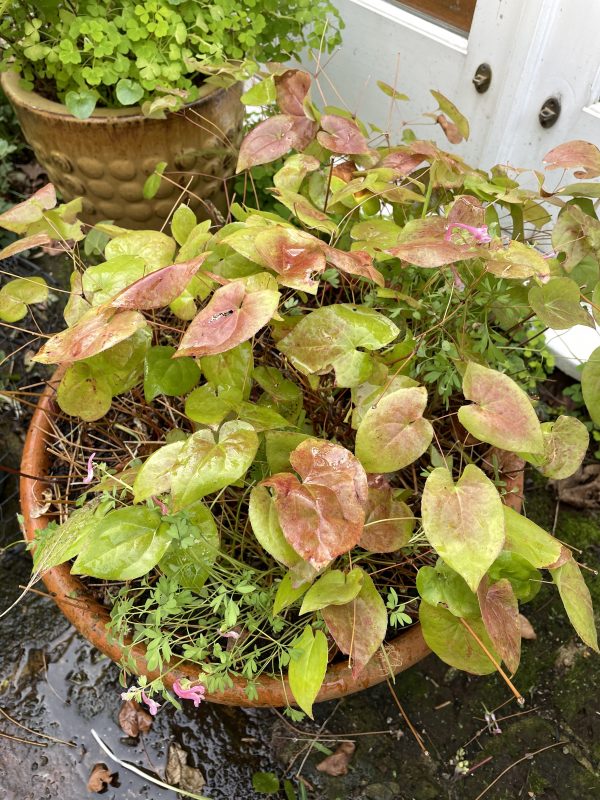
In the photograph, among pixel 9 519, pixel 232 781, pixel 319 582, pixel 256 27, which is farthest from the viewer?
pixel 9 519

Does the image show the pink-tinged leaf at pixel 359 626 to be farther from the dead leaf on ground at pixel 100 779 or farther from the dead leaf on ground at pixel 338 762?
the dead leaf on ground at pixel 100 779

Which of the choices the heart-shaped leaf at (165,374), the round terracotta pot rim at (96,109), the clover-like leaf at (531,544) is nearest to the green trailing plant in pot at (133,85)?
the round terracotta pot rim at (96,109)

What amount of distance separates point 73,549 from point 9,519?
75cm

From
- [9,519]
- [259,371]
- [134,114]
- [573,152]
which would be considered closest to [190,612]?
[259,371]

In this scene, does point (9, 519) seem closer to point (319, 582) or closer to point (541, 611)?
point (319, 582)

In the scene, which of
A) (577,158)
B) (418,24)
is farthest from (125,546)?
(418,24)

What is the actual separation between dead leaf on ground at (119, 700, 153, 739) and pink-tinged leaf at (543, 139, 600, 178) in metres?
1.07

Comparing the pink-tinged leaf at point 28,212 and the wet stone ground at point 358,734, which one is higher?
the pink-tinged leaf at point 28,212

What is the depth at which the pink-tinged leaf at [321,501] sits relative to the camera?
0.67 metres

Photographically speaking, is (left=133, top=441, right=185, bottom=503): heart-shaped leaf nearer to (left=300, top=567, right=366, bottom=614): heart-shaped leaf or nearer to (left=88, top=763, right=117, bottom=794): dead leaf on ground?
(left=300, top=567, right=366, bottom=614): heart-shaped leaf

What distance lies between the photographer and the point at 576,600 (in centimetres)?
78

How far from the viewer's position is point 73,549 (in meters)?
0.77

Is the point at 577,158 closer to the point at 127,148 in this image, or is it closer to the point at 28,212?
the point at 28,212

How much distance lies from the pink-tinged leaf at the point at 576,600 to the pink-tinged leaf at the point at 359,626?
20 cm
